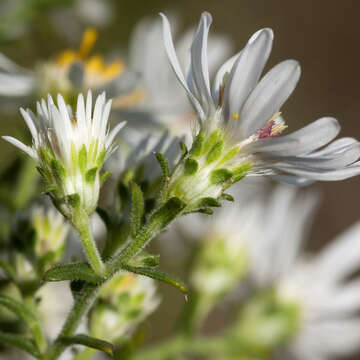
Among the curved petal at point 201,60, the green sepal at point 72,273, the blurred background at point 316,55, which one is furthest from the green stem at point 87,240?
the blurred background at point 316,55

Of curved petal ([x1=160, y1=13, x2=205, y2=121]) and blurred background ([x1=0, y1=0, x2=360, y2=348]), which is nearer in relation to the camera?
curved petal ([x1=160, y1=13, x2=205, y2=121])

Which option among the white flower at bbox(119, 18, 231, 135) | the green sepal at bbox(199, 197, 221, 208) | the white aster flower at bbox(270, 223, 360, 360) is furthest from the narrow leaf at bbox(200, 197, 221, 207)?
the white aster flower at bbox(270, 223, 360, 360)

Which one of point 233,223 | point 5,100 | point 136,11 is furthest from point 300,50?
point 5,100

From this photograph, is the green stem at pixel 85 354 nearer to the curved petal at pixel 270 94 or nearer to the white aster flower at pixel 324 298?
the curved petal at pixel 270 94

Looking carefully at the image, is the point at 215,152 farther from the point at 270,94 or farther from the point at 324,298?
the point at 324,298

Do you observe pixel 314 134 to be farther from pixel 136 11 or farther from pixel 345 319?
pixel 136 11

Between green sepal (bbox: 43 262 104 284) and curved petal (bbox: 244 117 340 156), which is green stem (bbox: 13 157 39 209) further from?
curved petal (bbox: 244 117 340 156)
